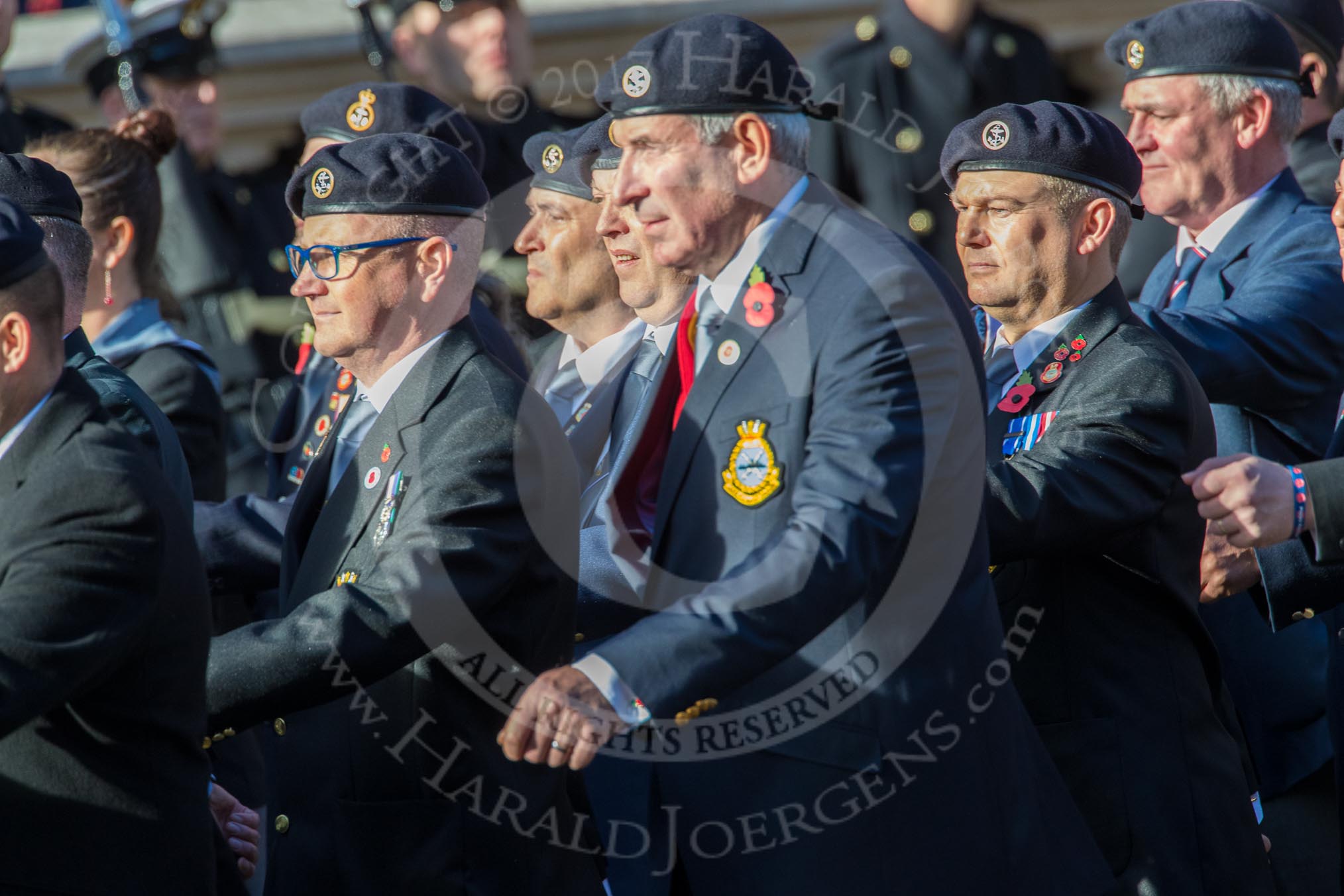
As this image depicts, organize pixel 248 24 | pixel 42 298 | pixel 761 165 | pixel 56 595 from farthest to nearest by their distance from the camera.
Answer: pixel 248 24, pixel 761 165, pixel 42 298, pixel 56 595

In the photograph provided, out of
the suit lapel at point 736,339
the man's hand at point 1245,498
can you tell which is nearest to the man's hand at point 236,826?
the suit lapel at point 736,339

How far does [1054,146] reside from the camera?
12.7ft

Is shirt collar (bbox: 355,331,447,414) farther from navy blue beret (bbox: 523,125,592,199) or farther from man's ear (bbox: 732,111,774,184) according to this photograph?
navy blue beret (bbox: 523,125,592,199)

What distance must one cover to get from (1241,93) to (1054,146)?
1.16m

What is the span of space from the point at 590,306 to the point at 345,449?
131cm

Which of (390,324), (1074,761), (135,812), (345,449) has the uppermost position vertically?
(390,324)

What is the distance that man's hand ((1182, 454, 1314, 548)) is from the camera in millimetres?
3229

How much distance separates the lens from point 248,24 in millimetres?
9312

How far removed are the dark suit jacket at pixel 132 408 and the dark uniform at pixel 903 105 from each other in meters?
3.37

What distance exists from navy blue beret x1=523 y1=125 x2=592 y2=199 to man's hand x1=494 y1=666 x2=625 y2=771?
256 centimetres

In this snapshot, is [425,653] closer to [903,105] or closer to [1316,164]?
[1316,164]

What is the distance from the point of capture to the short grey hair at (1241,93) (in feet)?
15.6

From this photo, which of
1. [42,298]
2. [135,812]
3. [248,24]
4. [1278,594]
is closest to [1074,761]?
[1278,594]

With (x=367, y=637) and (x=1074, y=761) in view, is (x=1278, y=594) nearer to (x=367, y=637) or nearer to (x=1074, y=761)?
(x=1074, y=761)
